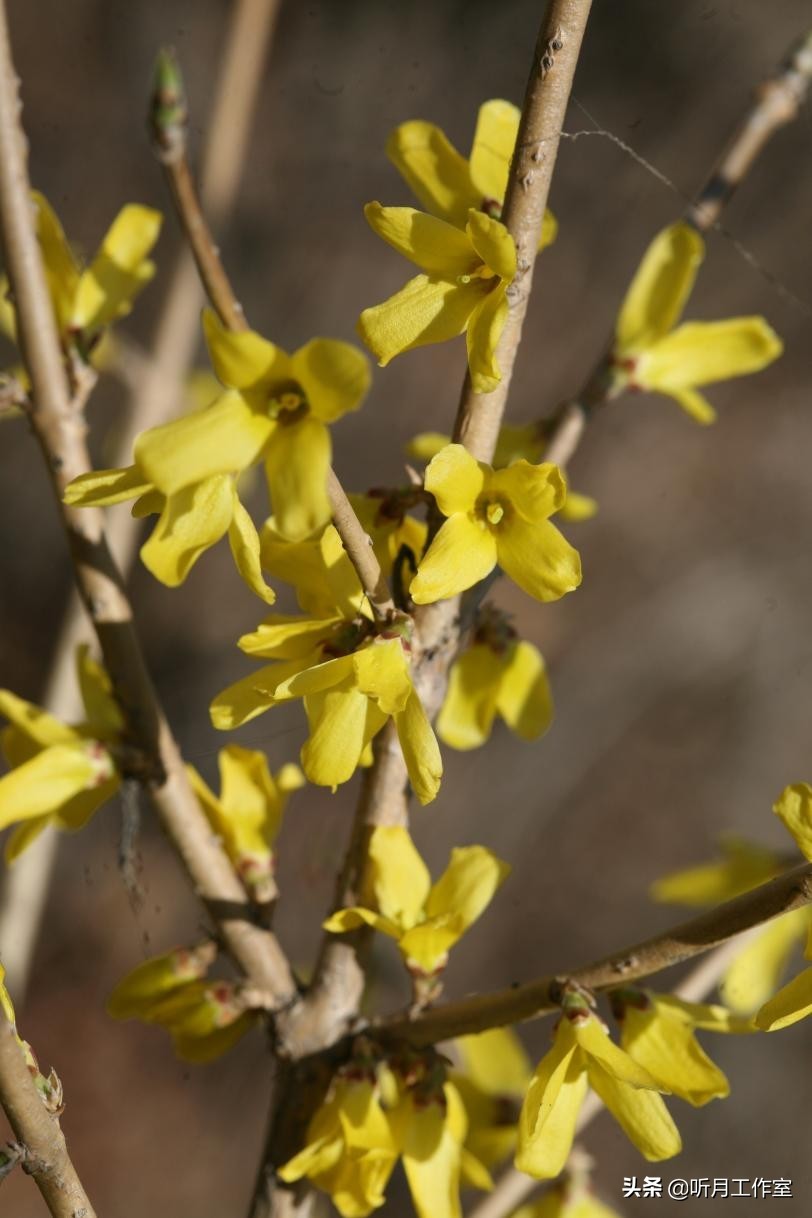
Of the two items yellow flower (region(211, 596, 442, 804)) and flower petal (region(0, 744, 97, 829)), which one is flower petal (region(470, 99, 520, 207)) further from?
flower petal (region(0, 744, 97, 829))

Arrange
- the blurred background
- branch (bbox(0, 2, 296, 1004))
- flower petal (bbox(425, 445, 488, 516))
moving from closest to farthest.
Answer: flower petal (bbox(425, 445, 488, 516)), branch (bbox(0, 2, 296, 1004)), the blurred background

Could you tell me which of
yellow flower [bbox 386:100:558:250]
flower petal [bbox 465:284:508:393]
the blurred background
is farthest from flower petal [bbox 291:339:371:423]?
the blurred background

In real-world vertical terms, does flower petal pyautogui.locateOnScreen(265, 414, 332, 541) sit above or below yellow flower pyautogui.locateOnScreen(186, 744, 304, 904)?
above

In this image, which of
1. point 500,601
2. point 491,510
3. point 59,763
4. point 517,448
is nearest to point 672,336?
point 517,448

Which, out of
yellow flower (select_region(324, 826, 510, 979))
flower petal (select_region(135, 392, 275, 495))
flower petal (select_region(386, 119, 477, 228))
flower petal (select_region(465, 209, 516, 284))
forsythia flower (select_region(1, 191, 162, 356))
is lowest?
yellow flower (select_region(324, 826, 510, 979))

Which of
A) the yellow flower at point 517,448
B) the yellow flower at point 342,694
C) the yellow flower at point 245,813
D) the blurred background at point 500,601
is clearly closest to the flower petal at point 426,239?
the yellow flower at point 342,694

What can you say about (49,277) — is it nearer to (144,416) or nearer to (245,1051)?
(144,416)

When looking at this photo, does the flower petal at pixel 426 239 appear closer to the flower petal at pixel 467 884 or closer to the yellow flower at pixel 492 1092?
the flower petal at pixel 467 884
